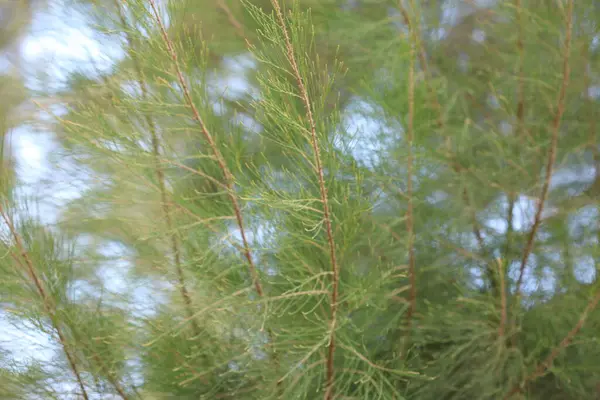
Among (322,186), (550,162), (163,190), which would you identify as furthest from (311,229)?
(550,162)

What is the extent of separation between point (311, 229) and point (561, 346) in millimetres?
201

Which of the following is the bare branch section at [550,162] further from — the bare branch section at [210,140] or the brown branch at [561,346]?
the bare branch section at [210,140]

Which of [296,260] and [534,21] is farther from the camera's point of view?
[534,21]

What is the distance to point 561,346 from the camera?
18.8 inches

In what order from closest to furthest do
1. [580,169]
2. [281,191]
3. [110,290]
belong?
[281,191] → [110,290] → [580,169]

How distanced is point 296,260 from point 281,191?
0.06 meters

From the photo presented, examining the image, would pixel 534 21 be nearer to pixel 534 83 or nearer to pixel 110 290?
pixel 534 83

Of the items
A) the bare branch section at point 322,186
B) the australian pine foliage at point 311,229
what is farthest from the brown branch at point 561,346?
the bare branch section at point 322,186

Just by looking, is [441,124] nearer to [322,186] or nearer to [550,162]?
[550,162]

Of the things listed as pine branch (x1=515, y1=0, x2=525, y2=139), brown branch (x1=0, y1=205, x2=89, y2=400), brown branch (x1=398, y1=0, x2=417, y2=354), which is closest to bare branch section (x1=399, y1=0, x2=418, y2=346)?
brown branch (x1=398, y1=0, x2=417, y2=354)

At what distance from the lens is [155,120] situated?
1.56ft

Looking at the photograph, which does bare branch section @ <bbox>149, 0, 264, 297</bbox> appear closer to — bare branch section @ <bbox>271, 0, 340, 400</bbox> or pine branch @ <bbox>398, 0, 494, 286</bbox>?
bare branch section @ <bbox>271, 0, 340, 400</bbox>

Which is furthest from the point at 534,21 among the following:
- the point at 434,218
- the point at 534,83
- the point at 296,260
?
the point at 296,260

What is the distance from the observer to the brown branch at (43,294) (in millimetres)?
471
